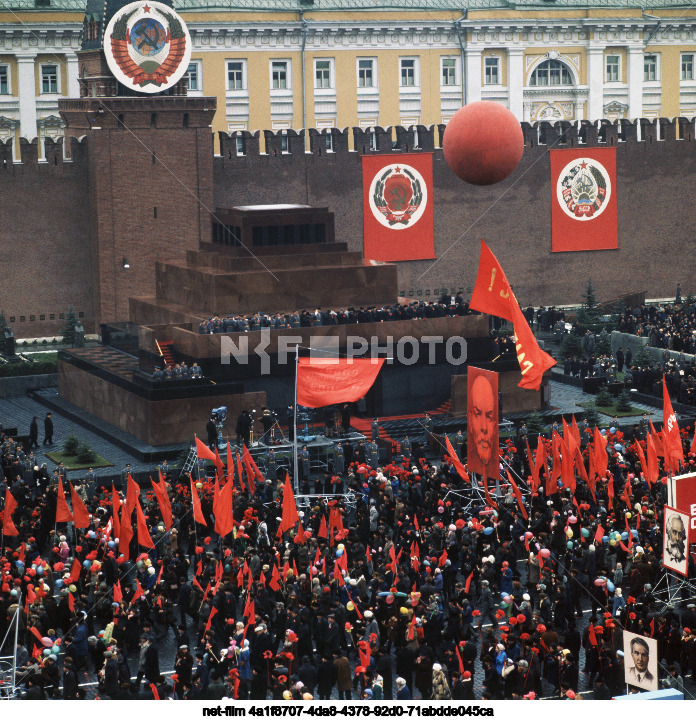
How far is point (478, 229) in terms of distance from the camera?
58.0m

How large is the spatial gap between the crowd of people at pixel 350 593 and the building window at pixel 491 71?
46.3 m

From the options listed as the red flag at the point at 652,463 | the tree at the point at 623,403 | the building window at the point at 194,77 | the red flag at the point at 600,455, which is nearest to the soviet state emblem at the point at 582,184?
the tree at the point at 623,403

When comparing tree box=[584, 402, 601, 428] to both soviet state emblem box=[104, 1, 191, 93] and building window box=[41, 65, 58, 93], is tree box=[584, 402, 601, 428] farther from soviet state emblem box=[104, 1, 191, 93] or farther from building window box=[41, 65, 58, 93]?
building window box=[41, 65, 58, 93]

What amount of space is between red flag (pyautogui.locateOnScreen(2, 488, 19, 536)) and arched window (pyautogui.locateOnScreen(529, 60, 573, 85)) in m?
52.7

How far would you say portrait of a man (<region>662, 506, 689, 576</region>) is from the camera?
2236 centimetres

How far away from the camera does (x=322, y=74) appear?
2808 inches

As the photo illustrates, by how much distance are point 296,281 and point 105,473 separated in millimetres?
9713

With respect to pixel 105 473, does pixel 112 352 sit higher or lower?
higher

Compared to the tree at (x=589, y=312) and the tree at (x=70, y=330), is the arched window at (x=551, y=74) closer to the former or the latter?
the tree at (x=589, y=312)

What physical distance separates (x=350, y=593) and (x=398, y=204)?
110ft

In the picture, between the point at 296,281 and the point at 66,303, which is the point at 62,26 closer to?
the point at 66,303

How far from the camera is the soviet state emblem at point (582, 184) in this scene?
57312mm

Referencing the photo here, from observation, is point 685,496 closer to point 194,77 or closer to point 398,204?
point 398,204

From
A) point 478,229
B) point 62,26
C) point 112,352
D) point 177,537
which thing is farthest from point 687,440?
point 62,26
